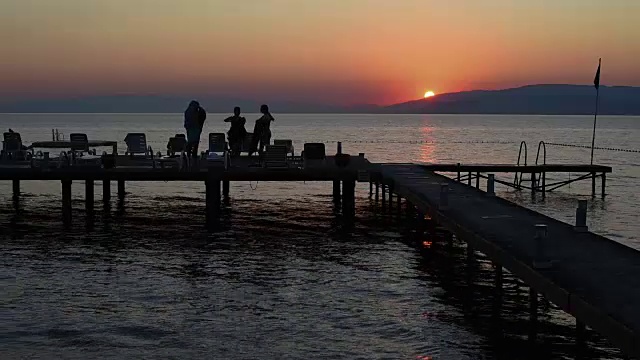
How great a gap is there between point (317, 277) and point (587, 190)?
3026 cm

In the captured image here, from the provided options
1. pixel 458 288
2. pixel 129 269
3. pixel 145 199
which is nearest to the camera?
pixel 458 288

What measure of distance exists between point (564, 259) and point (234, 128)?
1704 centimetres

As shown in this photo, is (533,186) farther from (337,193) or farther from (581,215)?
(581,215)

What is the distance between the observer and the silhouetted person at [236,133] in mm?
27984

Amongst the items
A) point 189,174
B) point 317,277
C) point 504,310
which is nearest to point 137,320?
point 317,277

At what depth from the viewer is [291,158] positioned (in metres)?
29.4

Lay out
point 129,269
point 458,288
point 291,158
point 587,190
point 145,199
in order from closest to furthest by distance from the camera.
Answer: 1. point 458,288
2. point 129,269
3. point 291,158
4. point 145,199
5. point 587,190

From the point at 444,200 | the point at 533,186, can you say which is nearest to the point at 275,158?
A: the point at 444,200

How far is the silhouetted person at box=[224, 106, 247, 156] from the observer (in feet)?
91.8

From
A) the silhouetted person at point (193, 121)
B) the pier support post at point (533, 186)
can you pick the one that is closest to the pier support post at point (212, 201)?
the silhouetted person at point (193, 121)

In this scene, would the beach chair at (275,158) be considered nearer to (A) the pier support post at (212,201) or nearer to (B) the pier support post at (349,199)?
(A) the pier support post at (212,201)

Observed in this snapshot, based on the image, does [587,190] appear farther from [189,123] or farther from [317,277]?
[317,277]

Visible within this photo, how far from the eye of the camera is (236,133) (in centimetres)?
2895

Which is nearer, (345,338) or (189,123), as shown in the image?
(345,338)
